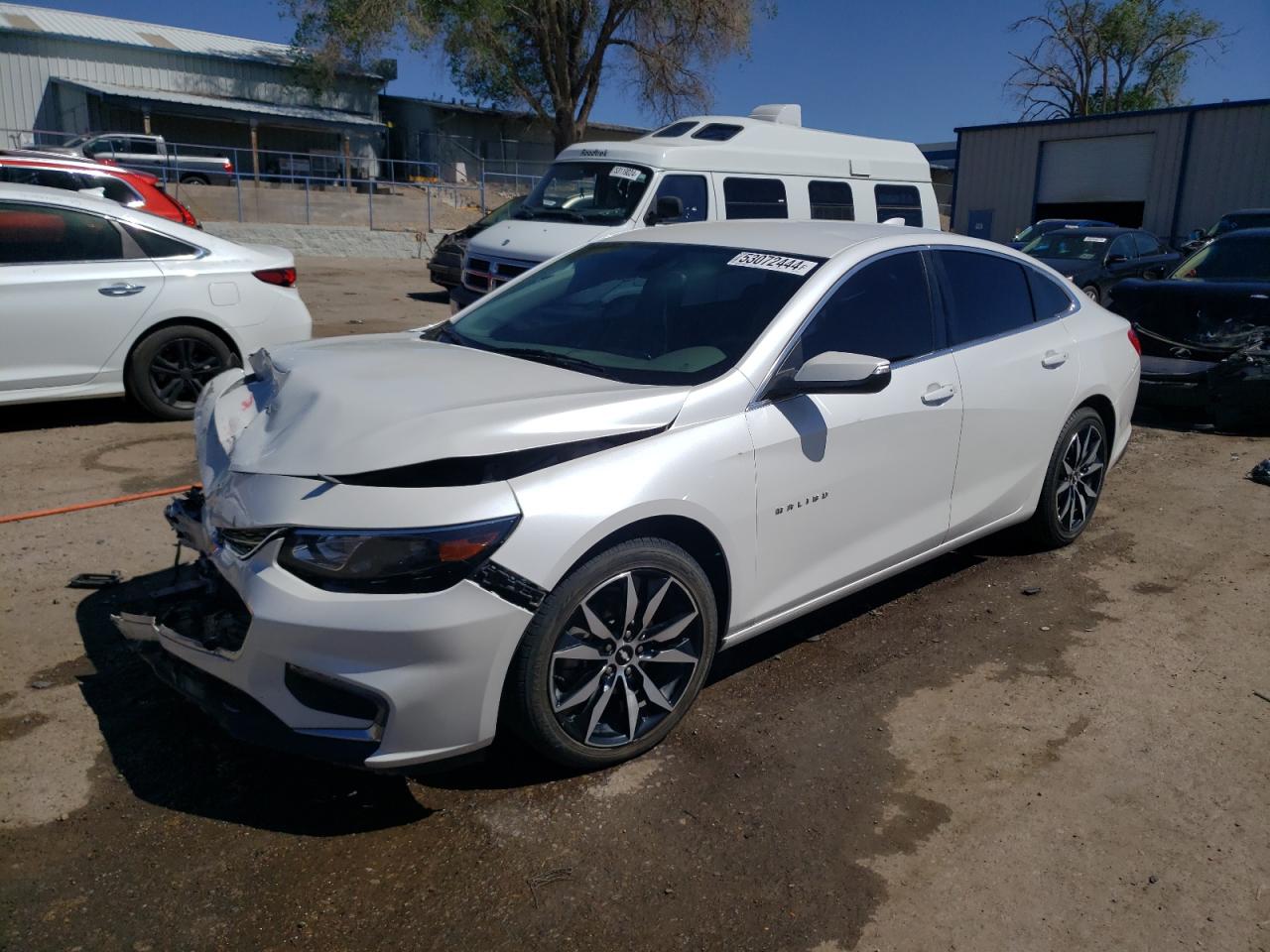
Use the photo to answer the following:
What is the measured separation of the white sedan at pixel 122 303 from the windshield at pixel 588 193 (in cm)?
357

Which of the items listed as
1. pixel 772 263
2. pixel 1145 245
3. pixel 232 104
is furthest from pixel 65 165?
pixel 232 104

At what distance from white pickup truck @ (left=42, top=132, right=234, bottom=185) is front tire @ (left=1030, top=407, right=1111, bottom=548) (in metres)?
25.6

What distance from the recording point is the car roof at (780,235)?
Result: 4.14m

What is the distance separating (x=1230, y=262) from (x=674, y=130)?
5553 mm

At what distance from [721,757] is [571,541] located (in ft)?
3.25

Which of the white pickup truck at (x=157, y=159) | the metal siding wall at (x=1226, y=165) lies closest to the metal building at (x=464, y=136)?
the white pickup truck at (x=157, y=159)

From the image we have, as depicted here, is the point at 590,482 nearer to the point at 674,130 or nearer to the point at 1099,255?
the point at 674,130

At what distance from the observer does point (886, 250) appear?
4.21m

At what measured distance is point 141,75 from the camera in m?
39.1

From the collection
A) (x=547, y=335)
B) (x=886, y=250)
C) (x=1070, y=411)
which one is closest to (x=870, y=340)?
(x=886, y=250)

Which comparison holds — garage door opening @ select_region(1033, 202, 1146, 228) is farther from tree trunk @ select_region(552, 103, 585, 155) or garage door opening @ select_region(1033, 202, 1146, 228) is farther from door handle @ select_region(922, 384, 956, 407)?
door handle @ select_region(922, 384, 956, 407)

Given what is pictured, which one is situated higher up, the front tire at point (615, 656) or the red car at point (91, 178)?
the red car at point (91, 178)

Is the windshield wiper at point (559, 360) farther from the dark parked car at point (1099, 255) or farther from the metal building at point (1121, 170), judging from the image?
the metal building at point (1121, 170)

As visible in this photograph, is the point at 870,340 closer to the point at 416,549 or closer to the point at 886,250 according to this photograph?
the point at 886,250
